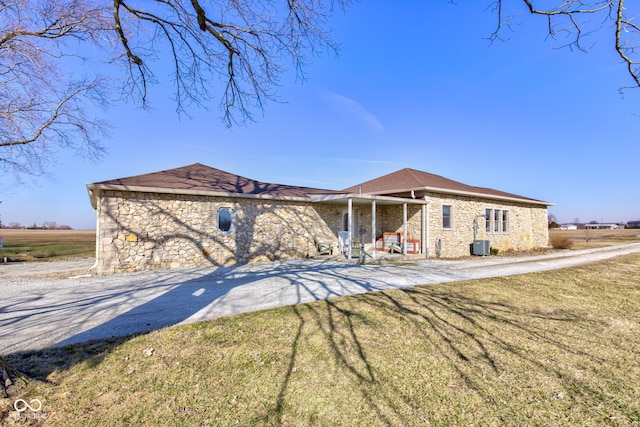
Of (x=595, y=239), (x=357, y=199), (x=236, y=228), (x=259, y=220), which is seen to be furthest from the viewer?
(x=595, y=239)

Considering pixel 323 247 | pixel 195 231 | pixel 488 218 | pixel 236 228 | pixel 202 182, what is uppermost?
pixel 202 182

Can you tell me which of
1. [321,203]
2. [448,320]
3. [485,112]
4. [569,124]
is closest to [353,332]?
[448,320]

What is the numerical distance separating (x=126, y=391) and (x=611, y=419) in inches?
169

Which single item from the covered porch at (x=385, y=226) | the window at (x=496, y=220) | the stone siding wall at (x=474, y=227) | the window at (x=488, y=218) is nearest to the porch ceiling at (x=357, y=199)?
the covered porch at (x=385, y=226)

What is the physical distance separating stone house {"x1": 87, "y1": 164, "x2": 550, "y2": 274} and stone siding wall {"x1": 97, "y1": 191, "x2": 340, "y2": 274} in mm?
31

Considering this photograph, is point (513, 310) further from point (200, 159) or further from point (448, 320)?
point (200, 159)

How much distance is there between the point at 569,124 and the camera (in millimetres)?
15414

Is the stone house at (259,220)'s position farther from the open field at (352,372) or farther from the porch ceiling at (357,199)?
the open field at (352,372)

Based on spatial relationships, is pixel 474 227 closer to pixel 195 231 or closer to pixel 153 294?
pixel 195 231

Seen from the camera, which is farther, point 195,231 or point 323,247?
point 323,247

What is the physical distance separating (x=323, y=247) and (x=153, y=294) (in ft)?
27.2

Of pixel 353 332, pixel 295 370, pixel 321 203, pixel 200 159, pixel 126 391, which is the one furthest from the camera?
pixel 200 159

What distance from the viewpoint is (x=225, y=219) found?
1213 cm

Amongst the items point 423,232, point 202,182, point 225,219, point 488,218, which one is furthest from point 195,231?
point 488,218
